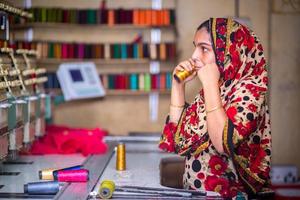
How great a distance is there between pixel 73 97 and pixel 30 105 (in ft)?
7.82

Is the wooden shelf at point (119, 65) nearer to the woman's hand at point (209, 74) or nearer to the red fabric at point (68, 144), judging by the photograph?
the red fabric at point (68, 144)

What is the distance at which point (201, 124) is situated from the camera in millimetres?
2129

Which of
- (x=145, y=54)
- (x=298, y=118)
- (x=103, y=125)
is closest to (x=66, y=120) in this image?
(x=103, y=125)

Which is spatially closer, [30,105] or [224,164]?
[224,164]

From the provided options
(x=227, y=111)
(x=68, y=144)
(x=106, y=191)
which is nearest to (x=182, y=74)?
(x=227, y=111)

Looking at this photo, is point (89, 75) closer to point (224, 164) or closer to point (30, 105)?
point (30, 105)

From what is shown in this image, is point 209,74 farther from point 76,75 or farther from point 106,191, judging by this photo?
point 76,75

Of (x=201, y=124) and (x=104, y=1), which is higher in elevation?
(x=104, y=1)

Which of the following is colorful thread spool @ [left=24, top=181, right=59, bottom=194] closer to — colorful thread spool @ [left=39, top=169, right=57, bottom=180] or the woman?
colorful thread spool @ [left=39, top=169, right=57, bottom=180]

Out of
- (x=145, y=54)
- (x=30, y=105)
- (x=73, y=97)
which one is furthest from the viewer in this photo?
(x=145, y=54)

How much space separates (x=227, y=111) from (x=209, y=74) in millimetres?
180

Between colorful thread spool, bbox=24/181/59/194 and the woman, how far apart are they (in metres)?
0.58

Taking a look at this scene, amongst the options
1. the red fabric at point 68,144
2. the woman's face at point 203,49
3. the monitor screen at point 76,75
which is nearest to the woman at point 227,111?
the woman's face at point 203,49

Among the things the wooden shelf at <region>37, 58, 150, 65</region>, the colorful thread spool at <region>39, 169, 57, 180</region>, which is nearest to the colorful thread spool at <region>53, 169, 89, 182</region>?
the colorful thread spool at <region>39, 169, 57, 180</region>
